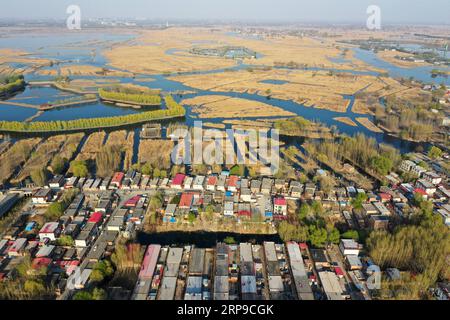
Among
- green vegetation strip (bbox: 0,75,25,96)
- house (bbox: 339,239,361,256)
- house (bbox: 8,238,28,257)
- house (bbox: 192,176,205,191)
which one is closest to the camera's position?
house (bbox: 8,238,28,257)

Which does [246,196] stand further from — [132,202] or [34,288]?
[34,288]

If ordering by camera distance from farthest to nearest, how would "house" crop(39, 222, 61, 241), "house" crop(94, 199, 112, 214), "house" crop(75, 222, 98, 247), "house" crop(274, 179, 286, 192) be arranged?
"house" crop(274, 179, 286, 192) → "house" crop(94, 199, 112, 214) → "house" crop(39, 222, 61, 241) → "house" crop(75, 222, 98, 247)

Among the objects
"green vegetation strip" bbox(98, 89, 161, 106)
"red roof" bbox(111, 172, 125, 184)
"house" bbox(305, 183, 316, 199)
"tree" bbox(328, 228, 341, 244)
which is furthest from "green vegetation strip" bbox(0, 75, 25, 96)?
"tree" bbox(328, 228, 341, 244)

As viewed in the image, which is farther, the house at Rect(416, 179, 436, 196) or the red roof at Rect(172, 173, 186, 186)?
the red roof at Rect(172, 173, 186, 186)

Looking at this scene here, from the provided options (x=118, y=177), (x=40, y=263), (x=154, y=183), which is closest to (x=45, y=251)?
(x=40, y=263)

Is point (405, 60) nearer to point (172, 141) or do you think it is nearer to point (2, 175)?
point (172, 141)

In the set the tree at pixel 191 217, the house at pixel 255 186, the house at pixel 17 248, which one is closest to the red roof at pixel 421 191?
the house at pixel 255 186

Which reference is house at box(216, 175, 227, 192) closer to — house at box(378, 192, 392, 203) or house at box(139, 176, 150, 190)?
house at box(139, 176, 150, 190)
